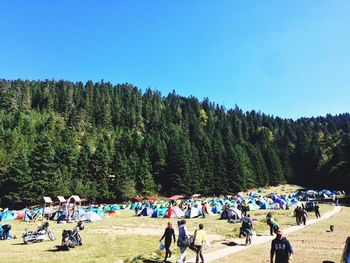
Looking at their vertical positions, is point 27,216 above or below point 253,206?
below

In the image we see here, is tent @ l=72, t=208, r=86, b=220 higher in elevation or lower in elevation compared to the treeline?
lower

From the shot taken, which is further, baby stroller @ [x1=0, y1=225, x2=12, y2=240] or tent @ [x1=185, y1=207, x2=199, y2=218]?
tent @ [x1=185, y1=207, x2=199, y2=218]

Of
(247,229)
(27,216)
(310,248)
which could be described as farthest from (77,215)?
(310,248)

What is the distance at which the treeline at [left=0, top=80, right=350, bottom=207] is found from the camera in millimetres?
71000

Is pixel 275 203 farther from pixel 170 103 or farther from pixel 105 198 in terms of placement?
pixel 170 103

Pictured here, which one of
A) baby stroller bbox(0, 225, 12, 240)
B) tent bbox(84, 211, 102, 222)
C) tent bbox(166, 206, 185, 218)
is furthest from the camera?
tent bbox(166, 206, 185, 218)

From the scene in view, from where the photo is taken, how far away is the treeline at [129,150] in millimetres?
71000

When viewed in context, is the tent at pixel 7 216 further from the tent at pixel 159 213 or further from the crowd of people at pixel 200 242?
the crowd of people at pixel 200 242

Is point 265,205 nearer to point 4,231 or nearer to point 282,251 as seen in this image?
point 4,231

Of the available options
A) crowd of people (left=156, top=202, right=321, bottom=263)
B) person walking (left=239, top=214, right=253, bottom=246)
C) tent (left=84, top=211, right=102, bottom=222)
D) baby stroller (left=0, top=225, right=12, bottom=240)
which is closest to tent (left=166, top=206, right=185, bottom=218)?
tent (left=84, top=211, right=102, bottom=222)

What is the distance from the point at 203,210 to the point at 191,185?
42.8m

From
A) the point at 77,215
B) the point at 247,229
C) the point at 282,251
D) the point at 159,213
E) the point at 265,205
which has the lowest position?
the point at 159,213

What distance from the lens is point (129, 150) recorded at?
339 ft

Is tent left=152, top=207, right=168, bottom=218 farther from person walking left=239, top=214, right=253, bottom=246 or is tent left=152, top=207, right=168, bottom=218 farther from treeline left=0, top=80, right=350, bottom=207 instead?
treeline left=0, top=80, right=350, bottom=207
